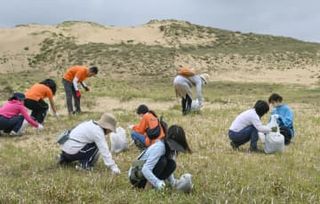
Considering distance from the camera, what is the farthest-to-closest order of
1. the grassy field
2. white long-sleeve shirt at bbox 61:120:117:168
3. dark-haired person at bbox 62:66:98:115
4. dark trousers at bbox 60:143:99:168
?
dark-haired person at bbox 62:66:98:115
dark trousers at bbox 60:143:99:168
white long-sleeve shirt at bbox 61:120:117:168
the grassy field

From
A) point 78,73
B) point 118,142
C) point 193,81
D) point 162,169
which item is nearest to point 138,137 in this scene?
point 118,142

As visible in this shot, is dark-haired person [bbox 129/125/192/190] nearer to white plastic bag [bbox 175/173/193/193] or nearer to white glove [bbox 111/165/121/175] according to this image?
white plastic bag [bbox 175/173/193/193]

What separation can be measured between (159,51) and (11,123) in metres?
38.3

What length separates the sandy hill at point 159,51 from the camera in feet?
149

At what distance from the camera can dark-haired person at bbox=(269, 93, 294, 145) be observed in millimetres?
12092

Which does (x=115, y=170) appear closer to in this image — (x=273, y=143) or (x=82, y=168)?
(x=82, y=168)

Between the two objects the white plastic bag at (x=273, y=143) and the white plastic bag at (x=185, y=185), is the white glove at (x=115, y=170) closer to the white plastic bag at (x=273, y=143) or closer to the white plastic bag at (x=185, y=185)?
the white plastic bag at (x=185, y=185)

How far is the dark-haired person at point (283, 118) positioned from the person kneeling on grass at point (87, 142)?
172 inches

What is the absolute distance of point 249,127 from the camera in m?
11.4

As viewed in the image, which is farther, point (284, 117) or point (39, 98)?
point (39, 98)

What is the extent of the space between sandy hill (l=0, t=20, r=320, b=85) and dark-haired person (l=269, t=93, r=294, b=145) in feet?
94.4

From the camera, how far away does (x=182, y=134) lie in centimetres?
748

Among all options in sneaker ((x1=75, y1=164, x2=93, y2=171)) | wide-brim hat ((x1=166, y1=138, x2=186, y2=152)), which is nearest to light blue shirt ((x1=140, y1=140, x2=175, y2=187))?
wide-brim hat ((x1=166, y1=138, x2=186, y2=152))

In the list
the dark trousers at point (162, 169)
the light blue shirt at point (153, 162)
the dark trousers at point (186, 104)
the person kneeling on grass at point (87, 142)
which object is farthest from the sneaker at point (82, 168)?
the dark trousers at point (186, 104)
